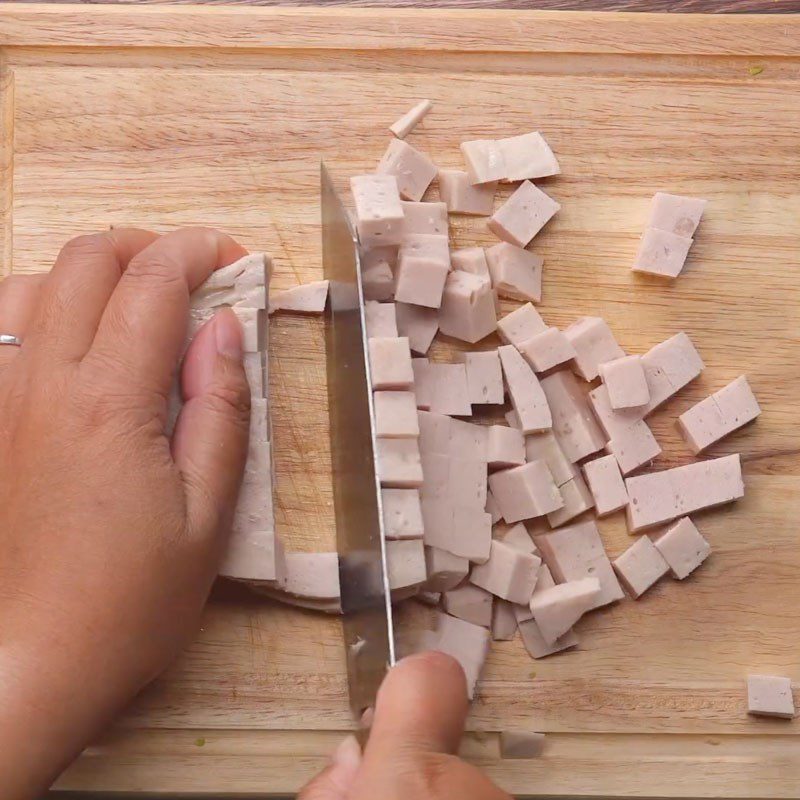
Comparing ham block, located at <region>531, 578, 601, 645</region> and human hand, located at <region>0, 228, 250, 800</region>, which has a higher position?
human hand, located at <region>0, 228, 250, 800</region>

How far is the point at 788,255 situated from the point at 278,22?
4.95ft

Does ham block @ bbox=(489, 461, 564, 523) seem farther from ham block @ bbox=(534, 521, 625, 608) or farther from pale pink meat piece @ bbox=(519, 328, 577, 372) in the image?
pale pink meat piece @ bbox=(519, 328, 577, 372)

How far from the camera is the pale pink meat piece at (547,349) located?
2.46 metres

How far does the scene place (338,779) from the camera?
1822 mm

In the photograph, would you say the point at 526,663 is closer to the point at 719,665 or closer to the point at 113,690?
the point at 719,665

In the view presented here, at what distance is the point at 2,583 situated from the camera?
6.59 feet

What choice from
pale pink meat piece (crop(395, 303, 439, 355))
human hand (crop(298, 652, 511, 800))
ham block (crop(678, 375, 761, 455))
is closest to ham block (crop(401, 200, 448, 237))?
pale pink meat piece (crop(395, 303, 439, 355))

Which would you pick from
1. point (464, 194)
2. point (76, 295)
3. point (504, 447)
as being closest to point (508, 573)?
point (504, 447)

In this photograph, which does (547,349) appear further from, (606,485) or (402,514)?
(402,514)

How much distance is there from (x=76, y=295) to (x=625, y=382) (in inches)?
51.5

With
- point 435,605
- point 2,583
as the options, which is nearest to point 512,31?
point 435,605

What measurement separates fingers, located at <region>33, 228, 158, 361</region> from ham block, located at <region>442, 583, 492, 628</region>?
1.01m

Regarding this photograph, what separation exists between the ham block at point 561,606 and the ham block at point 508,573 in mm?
39

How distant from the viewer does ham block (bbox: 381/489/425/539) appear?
7.18 feet
